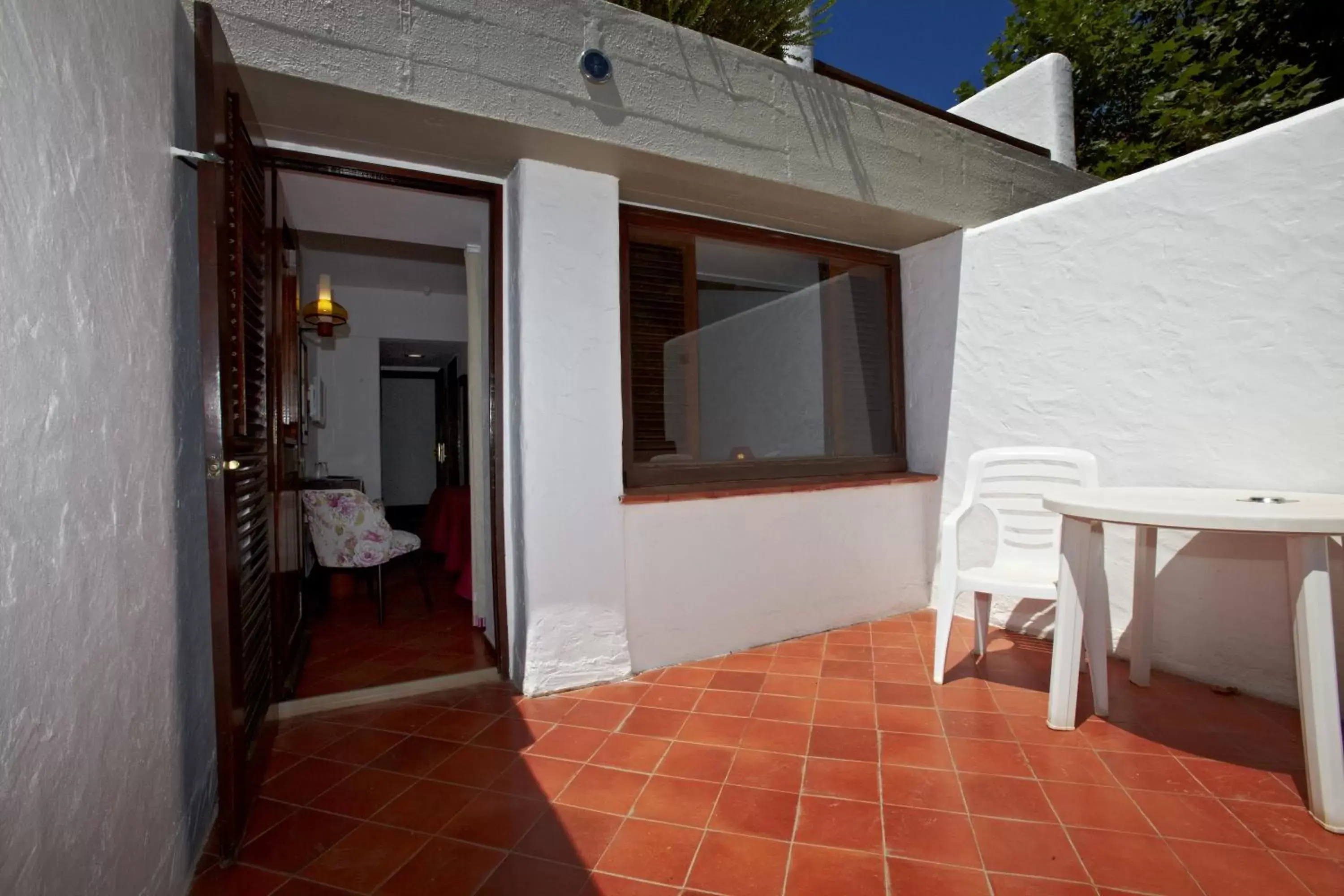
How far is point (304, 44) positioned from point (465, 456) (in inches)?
202

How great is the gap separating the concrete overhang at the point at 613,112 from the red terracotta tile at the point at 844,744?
2.19 meters

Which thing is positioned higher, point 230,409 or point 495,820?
point 230,409

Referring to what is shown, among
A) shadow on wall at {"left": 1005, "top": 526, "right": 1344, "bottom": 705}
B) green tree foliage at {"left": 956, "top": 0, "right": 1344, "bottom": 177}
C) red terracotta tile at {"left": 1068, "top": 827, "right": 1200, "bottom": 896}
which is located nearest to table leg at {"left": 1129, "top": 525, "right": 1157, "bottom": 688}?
shadow on wall at {"left": 1005, "top": 526, "right": 1344, "bottom": 705}

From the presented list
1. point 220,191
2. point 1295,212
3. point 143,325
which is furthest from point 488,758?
point 1295,212

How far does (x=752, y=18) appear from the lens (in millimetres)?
3061

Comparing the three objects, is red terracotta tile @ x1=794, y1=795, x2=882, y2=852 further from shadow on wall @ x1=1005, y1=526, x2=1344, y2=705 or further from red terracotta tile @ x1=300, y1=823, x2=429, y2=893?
shadow on wall @ x1=1005, y1=526, x2=1344, y2=705

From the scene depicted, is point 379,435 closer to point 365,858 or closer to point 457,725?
point 457,725

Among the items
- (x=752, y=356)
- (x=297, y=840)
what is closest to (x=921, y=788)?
(x=297, y=840)

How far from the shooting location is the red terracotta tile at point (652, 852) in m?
1.53

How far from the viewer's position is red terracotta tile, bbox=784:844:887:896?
57.5 inches

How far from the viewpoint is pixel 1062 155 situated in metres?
4.57

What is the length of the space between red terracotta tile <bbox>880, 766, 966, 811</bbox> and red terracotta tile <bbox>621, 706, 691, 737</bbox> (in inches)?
28.2

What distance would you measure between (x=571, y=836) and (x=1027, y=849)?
3.77 feet

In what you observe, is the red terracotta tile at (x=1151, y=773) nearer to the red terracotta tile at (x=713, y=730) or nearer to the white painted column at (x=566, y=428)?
the red terracotta tile at (x=713, y=730)
